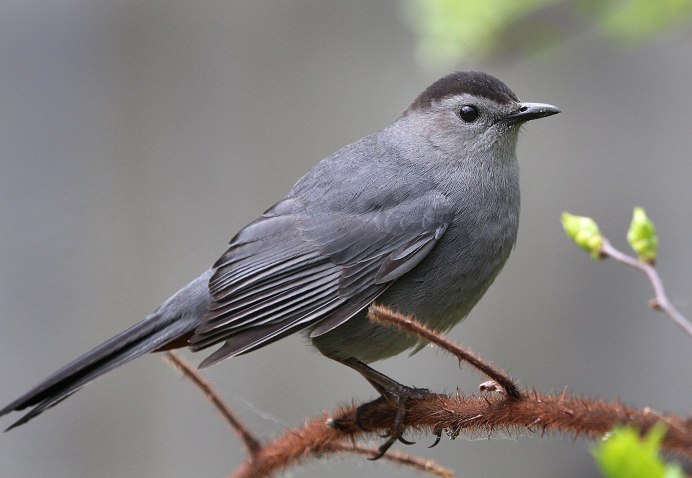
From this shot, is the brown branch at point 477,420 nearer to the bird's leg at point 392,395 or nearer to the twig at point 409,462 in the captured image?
the twig at point 409,462

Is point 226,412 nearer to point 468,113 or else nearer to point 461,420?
point 461,420

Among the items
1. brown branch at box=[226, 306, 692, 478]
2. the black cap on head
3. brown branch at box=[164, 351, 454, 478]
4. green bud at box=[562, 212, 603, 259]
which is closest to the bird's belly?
the black cap on head

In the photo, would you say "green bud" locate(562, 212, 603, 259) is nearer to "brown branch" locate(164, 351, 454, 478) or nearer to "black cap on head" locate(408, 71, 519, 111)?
"brown branch" locate(164, 351, 454, 478)

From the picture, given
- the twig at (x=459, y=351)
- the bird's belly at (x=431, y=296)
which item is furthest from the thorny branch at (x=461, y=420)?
the bird's belly at (x=431, y=296)

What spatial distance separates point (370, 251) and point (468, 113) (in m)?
0.60

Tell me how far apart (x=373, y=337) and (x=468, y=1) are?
1005mm

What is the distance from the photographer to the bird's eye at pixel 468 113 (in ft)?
9.51

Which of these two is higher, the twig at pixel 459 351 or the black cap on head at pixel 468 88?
the black cap on head at pixel 468 88

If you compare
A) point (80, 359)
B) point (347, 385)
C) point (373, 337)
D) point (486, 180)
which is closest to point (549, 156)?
point (347, 385)

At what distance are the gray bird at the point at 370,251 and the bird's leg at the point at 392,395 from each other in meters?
0.01

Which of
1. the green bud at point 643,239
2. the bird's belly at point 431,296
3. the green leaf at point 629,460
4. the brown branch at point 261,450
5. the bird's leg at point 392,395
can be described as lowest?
the bird's leg at point 392,395

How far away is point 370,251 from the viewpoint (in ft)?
8.76

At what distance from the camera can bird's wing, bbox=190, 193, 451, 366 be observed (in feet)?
8.18

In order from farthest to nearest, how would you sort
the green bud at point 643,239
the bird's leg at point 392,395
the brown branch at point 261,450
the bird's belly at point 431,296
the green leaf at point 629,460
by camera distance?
1. the bird's belly at point 431,296
2. the bird's leg at point 392,395
3. the brown branch at point 261,450
4. the green bud at point 643,239
5. the green leaf at point 629,460
